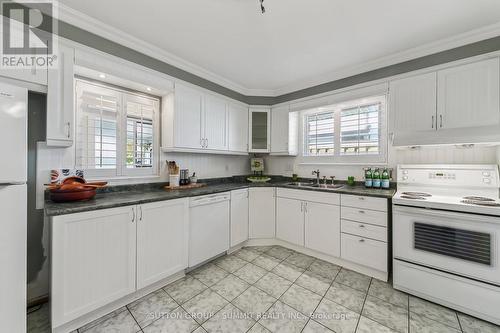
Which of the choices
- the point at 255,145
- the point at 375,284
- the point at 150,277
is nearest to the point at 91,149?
the point at 150,277

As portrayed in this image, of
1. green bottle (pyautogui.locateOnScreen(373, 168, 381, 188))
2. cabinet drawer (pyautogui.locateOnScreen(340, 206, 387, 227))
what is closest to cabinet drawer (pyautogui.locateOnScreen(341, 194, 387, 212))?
cabinet drawer (pyautogui.locateOnScreen(340, 206, 387, 227))

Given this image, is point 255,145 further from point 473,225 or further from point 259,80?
Answer: point 473,225

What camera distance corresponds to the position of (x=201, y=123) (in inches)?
106

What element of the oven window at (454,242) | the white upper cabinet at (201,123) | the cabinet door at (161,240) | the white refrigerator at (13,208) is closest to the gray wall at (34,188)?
the white refrigerator at (13,208)

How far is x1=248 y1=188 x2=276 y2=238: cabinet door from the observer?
293cm

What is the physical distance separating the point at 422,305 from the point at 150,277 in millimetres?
2475

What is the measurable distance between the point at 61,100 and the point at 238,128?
218 centimetres

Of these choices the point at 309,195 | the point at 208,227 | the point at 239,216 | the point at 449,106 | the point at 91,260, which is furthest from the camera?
the point at 239,216

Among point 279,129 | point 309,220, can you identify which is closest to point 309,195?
point 309,220

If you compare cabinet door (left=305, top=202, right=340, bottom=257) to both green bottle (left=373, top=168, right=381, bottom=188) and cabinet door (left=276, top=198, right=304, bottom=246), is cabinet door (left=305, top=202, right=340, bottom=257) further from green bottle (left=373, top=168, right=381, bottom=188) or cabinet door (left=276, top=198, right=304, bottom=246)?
green bottle (left=373, top=168, right=381, bottom=188)

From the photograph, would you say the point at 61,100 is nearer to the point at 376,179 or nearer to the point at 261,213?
the point at 261,213

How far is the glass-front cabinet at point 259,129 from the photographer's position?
3.50m

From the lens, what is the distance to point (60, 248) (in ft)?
4.46

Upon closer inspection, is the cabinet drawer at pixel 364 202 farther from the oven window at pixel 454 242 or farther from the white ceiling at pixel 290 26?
the white ceiling at pixel 290 26
